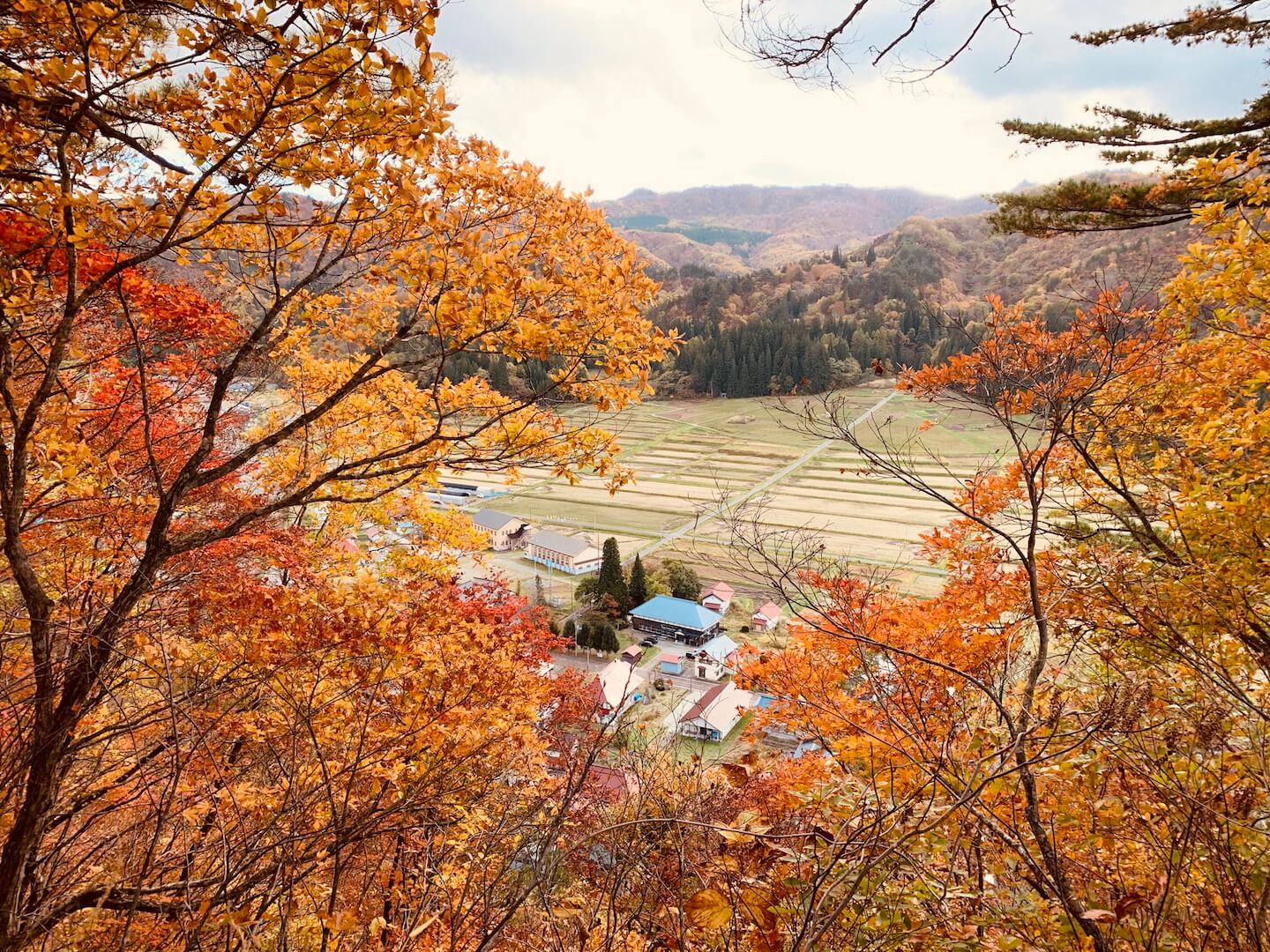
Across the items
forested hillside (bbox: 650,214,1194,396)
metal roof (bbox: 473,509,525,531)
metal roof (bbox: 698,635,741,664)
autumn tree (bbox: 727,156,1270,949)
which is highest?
forested hillside (bbox: 650,214,1194,396)

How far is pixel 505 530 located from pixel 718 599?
58.0 feet

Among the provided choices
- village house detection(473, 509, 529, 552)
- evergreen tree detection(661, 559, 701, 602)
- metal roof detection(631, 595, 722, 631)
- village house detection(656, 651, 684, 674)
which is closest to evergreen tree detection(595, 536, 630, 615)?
metal roof detection(631, 595, 722, 631)

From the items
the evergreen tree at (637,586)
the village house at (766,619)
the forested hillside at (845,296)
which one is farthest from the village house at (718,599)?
the forested hillside at (845,296)

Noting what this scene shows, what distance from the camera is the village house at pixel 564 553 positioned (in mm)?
39062

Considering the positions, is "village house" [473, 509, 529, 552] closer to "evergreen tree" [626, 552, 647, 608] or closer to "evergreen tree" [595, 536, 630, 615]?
"evergreen tree" [626, 552, 647, 608]

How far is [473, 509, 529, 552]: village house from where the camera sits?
43.3 meters

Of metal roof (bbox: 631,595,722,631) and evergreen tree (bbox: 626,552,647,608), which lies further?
evergreen tree (bbox: 626,552,647,608)

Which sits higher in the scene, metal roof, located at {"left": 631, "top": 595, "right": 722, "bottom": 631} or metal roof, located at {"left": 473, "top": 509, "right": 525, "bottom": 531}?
metal roof, located at {"left": 473, "top": 509, "right": 525, "bottom": 531}

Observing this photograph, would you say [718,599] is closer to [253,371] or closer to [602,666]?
[602,666]

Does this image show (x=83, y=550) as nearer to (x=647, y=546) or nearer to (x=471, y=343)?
(x=471, y=343)

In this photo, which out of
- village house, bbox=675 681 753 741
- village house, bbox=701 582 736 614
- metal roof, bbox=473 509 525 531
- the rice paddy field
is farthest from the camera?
metal roof, bbox=473 509 525 531

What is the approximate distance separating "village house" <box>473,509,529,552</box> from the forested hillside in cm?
1708

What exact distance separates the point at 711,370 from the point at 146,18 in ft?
259

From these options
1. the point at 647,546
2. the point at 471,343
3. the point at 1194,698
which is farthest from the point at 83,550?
the point at 647,546
